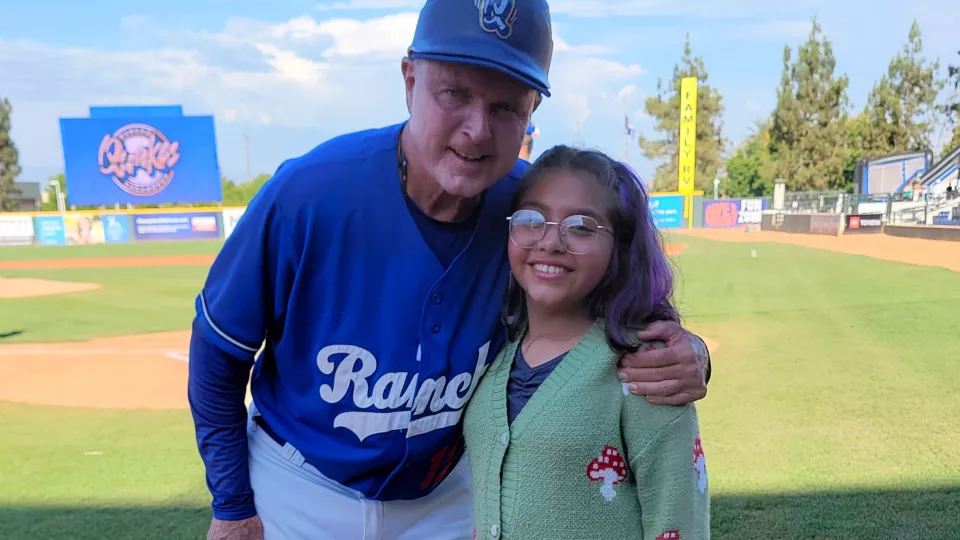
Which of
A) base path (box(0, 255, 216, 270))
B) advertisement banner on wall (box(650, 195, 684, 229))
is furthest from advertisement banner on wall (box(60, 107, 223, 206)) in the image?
advertisement banner on wall (box(650, 195, 684, 229))

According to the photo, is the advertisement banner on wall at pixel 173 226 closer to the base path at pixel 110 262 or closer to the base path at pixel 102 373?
the base path at pixel 110 262

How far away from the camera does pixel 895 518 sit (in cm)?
329

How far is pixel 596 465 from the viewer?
4.77 feet

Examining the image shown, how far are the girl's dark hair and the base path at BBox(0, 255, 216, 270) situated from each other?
18.5 meters

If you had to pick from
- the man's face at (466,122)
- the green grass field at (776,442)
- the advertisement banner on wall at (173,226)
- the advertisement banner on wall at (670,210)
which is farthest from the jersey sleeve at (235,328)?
the advertisement banner on wall at (670,210)

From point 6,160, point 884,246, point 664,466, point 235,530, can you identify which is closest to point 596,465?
point 664,466

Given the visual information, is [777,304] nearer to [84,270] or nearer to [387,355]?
[387,355]

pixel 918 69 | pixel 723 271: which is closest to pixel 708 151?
pixel 918 69

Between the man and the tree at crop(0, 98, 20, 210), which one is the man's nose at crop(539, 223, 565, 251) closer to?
the man

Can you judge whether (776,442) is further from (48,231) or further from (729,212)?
(48,231)

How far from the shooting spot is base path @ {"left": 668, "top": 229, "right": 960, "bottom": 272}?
14.9m

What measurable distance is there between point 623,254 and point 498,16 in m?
0.62

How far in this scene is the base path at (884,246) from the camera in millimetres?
14897

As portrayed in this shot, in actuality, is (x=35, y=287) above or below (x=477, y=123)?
below
